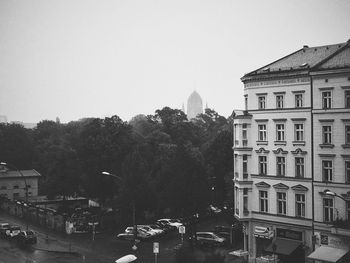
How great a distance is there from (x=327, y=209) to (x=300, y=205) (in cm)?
251

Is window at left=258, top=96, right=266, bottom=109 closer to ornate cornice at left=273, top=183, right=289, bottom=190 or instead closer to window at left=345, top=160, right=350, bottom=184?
ornate cornice at left=273, top=183, right=289, bottom=190

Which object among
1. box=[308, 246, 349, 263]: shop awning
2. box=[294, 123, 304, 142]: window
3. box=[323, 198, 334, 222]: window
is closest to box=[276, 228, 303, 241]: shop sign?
box=[323, 198, 334, 222]: window

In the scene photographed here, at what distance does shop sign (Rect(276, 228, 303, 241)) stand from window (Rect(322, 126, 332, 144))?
8630mm

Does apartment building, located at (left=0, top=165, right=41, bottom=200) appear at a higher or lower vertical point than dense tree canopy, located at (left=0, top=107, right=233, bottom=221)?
lower

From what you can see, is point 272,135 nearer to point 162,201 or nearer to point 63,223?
point 162,201

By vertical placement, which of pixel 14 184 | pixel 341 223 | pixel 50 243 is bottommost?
pixel 50 243

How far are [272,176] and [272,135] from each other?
3.83 metres

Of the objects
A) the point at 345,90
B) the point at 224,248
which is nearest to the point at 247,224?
the point at 224,248

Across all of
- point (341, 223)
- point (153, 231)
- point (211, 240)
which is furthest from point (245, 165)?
point (153, 231)

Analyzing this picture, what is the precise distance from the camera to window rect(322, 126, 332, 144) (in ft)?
118

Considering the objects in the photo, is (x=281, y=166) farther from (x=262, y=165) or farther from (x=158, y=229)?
(x=158, y=229)

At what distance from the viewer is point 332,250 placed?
34.0 meters

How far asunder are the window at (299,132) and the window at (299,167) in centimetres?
176

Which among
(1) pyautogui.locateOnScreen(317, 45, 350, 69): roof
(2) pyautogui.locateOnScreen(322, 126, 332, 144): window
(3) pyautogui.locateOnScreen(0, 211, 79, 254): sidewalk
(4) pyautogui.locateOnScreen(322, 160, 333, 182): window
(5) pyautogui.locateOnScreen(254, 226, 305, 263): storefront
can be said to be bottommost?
(3) pyautogui.locateOnScreen(0, 211, 79, 254): sidewalk
